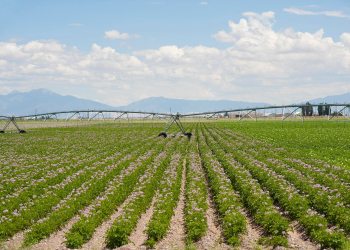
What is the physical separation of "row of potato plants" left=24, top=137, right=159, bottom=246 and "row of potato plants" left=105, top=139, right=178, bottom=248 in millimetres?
1809

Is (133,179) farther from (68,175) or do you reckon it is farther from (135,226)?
(135,226)

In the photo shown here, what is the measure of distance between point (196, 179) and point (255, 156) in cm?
929

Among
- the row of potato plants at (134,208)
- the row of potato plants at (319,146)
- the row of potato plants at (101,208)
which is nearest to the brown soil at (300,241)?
the row of potato plants at (134,208)

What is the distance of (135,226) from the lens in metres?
11.2

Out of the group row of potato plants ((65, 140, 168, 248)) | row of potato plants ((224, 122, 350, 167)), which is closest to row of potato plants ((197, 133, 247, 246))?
row of potato plants ((65, 140, 168, 248))

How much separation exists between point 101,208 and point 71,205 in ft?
4.43

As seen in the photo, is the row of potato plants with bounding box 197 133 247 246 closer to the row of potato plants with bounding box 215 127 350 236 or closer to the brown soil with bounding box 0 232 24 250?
the row of potato plants with bounding box 215 127 350 236

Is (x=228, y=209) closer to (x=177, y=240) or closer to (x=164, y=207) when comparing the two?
(x=164, y=207)

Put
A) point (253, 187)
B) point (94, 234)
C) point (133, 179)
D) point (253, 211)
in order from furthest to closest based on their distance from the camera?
point (133, 179), point (253, 187), point (253, 211), point (94, 234)

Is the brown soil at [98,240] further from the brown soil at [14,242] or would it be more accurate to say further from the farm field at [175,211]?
the brown soil at [14,242]

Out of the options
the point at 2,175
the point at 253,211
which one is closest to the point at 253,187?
the point at 253,211

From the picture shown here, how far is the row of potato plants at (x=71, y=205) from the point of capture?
10539mm

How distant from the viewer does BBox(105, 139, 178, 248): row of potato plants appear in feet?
32.7

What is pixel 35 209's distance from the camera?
1245 cm
